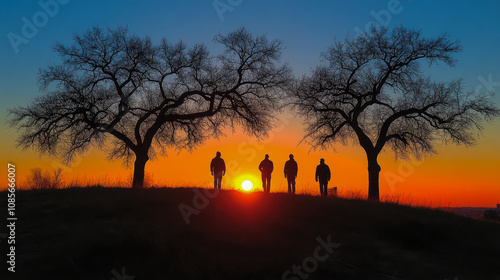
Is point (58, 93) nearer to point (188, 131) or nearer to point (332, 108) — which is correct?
point (188, 131)

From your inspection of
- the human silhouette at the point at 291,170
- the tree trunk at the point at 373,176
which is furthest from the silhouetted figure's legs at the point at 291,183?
the tree trunk at the point at 373,176

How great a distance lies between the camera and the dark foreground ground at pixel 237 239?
36.5ft

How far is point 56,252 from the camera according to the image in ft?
37.6

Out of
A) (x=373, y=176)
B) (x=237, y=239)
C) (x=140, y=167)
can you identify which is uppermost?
(x=140, y=167)

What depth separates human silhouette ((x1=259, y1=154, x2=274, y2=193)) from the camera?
68.7 feet

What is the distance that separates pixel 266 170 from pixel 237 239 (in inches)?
321

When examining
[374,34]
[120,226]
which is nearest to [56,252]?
[120,226]

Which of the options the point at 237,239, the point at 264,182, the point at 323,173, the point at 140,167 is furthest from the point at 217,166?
the point at 237,239

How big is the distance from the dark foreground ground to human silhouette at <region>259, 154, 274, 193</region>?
3.02m

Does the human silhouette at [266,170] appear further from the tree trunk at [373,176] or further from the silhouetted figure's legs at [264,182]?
the tree trunk at [373,176]

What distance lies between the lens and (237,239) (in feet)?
43.4

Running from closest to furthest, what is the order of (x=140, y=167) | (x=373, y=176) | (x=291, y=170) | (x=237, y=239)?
(x=237, y=239), (x=291, y=170), (x=373, y=176), (x=140, y=167)

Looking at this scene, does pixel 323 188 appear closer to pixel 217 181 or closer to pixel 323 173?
pixel 323 173

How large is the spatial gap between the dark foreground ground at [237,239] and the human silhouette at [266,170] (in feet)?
9.90
